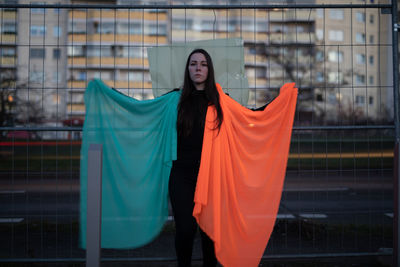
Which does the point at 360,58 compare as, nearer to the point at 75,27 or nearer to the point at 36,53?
the point at 36,53

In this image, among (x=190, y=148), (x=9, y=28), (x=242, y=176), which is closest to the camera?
(x=190, y=148)

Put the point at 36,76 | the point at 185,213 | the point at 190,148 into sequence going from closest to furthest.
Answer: the point at 185,213
the point at 190,148
the point at 36,76

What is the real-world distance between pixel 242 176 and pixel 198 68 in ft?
3.48

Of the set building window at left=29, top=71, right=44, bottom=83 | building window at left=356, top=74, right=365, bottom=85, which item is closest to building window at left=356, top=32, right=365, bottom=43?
building window at left=356, top=74, right=365, bottom=85

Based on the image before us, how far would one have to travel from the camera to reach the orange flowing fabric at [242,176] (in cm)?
296

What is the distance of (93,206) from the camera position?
277cm

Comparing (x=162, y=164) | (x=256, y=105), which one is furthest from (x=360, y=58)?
(x=162, y=164)

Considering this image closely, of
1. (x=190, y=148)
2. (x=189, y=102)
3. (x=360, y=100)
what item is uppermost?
(x=360, y=100)

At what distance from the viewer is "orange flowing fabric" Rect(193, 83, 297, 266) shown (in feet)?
9.70

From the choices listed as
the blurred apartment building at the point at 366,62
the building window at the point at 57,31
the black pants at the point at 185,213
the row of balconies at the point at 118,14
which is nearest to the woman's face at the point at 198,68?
the black pants at the point at 185,213

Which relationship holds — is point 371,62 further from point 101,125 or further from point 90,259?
point 90,259

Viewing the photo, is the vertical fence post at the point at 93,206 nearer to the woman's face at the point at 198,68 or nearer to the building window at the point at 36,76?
the woman's face at the point at 198,68

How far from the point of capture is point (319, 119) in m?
5.08

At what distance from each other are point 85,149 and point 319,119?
3429 mm
